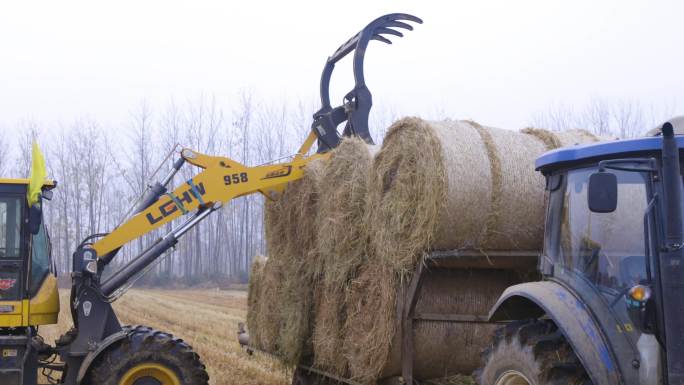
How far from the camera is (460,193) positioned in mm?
6203

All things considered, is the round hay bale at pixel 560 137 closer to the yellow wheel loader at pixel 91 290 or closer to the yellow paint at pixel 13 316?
the yellow wheel loader at pixel 91 290

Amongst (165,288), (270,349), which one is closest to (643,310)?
(270,349)

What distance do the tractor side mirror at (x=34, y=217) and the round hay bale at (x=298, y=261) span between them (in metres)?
2.87

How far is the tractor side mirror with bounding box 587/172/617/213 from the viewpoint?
12.5 ft

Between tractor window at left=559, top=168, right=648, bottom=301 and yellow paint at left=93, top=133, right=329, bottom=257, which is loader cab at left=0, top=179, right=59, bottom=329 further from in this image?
tractor window at left=559, top=168, right=648, bottom=301

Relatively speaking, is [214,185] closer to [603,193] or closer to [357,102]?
[357,102]

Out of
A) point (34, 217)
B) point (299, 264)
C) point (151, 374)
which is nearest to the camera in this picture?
point (34, 217)

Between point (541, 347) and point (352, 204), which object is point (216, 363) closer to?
point (352, 204)

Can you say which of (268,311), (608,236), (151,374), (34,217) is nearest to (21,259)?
(34,217)

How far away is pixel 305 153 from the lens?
9.28 metres

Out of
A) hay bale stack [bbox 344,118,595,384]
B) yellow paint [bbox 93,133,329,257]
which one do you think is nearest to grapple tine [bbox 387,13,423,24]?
yellow paint [bbox 93,133,329,257]

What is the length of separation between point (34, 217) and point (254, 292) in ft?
11.3

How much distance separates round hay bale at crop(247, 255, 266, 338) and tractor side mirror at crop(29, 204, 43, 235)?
316 centimetres

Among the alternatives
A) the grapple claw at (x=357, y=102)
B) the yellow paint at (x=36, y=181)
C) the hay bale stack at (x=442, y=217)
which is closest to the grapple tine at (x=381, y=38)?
the grapple claw at (x=357, y=102)
